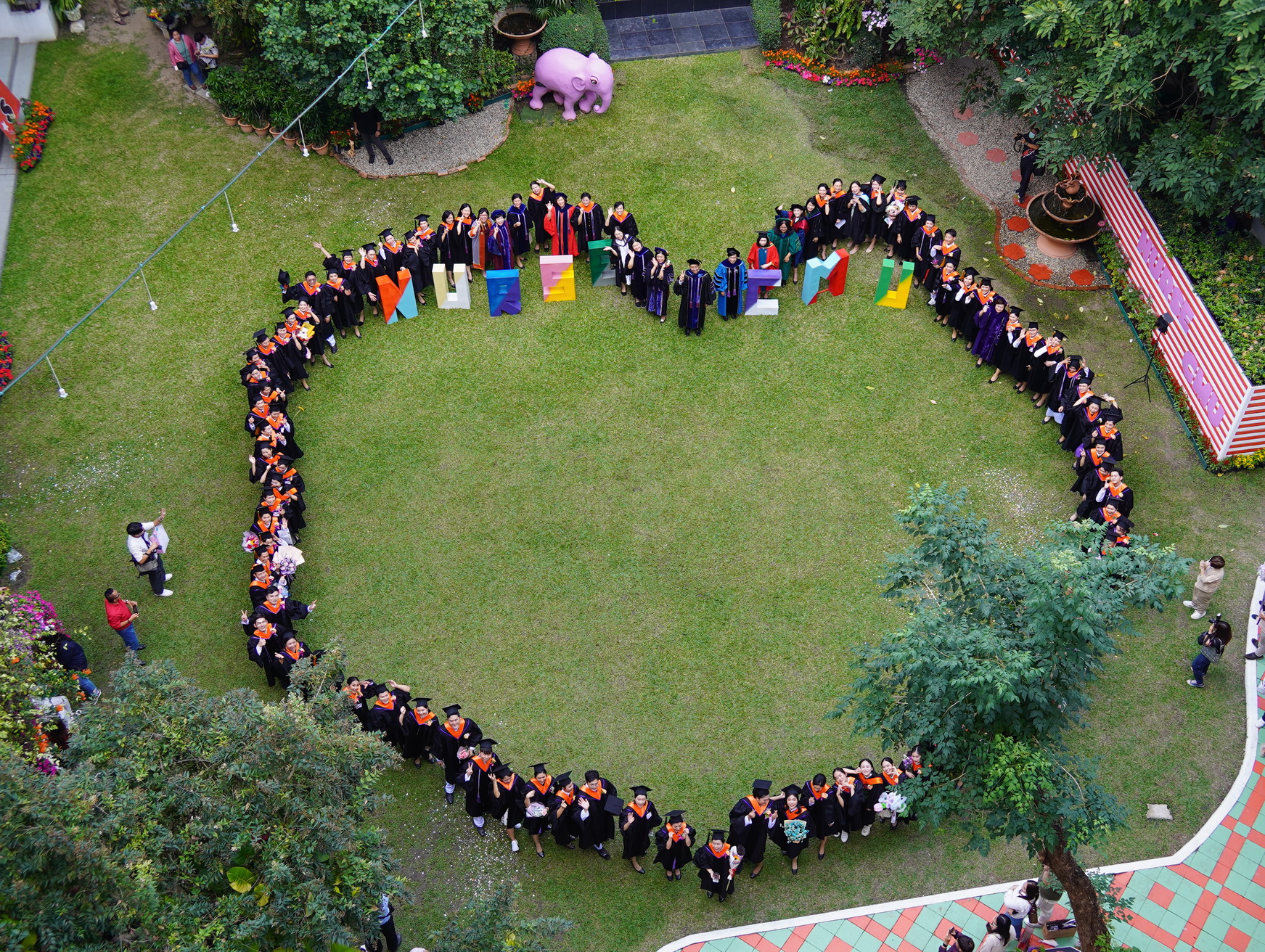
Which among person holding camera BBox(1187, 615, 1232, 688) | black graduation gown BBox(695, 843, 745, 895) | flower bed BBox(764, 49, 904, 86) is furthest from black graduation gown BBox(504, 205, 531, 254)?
person holding camera BBox(1187, 615, 1232, 688)

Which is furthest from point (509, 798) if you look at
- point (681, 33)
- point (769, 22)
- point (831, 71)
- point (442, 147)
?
point (681, 33)

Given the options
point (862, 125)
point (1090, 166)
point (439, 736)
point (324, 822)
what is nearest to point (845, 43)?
point (862, 125)

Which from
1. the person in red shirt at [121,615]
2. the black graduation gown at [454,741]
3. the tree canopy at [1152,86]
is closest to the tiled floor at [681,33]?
the tree canopy at [1152,86]

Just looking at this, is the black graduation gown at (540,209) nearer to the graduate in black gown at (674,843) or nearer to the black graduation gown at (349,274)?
the black graduation gown at (349,274)

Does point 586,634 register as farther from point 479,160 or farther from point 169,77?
point 169,77

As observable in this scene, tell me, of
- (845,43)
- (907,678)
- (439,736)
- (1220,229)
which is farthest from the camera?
(845,43)

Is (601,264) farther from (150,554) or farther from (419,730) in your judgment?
(419,730)

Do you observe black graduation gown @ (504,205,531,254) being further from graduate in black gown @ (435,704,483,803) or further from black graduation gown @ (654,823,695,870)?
black graduation gown @ (654,823,695,870)
